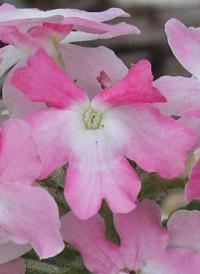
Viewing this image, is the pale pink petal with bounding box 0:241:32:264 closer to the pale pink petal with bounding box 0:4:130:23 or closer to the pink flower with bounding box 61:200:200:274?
the pink flower with bounding box 61:200:200:274

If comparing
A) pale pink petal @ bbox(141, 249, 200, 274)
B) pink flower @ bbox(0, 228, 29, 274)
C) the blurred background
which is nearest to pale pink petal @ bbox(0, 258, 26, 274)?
pink flower @ bbox(0, 228, 29, 274)

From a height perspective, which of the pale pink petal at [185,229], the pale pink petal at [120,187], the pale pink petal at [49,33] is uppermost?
the pale pink petal at [49,33]

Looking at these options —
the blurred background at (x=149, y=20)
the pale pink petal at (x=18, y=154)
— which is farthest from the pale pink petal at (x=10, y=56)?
the blurred background at (x=149, y=20)

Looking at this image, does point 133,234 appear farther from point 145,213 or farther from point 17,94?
point 17,94

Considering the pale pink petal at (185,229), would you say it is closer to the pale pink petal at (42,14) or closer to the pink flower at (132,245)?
the pink flower at (132,245)

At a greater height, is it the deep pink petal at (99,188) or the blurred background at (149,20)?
the deep pink petal at (99,188)

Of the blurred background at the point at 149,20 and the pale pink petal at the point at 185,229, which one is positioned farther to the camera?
the blurred background at the point at 149,20
